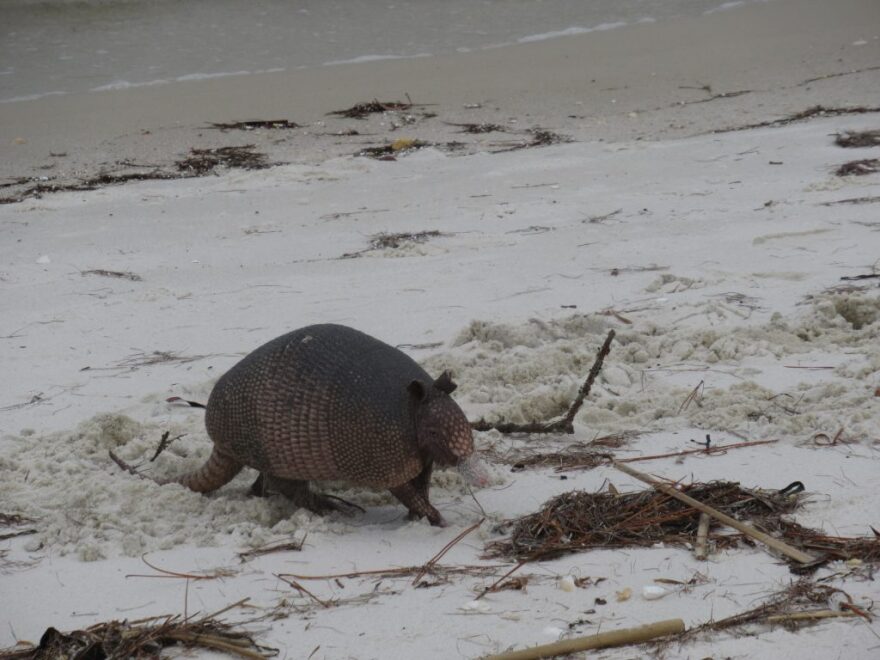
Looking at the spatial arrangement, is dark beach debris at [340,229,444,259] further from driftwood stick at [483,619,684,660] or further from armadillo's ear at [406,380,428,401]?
driftwood stick at [483,619,684,660]

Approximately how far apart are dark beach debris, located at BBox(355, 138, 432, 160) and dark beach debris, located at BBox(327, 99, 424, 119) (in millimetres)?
1761

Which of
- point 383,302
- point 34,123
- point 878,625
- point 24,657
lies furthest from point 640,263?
point 34,123

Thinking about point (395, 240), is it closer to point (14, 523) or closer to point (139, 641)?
point (14, 523)

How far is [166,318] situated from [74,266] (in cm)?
155

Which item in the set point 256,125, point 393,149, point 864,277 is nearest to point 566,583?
point 864,277

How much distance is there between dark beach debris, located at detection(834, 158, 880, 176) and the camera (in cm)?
885

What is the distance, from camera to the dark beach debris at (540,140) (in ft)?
36.3

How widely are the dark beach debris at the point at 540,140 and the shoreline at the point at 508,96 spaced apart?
6.5 inches

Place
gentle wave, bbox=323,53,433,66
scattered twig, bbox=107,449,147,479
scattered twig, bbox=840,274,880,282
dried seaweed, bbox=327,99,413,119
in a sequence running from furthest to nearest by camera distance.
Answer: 1. gentle wave, bbox=323,53,433,66
2. dried seaweed, bbox=327,99,413,119
3. scattered twig, bbox=840,274,880,282
4. scattered twig, bbox=107,449,147,479

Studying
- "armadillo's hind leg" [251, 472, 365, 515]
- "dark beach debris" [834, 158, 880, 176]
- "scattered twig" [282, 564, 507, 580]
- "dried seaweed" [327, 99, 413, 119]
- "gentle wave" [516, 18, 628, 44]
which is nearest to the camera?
"scattered twig" [282, 564, 507, 580]

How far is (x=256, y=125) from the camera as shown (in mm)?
12820

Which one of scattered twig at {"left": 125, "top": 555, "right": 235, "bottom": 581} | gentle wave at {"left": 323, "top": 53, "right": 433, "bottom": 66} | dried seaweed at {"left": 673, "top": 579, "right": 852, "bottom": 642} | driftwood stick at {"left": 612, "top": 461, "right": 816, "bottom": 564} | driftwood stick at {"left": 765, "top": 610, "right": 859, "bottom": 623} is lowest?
scattered twig at {"left": 125, "top": 555, "right": 235, "bottom": 581}

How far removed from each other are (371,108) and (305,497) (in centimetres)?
927

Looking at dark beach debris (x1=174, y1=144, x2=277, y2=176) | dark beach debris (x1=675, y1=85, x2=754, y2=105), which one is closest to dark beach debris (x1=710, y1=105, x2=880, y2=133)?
dark beach debris (x1=675, y1=85, x2=754, y2=105)
